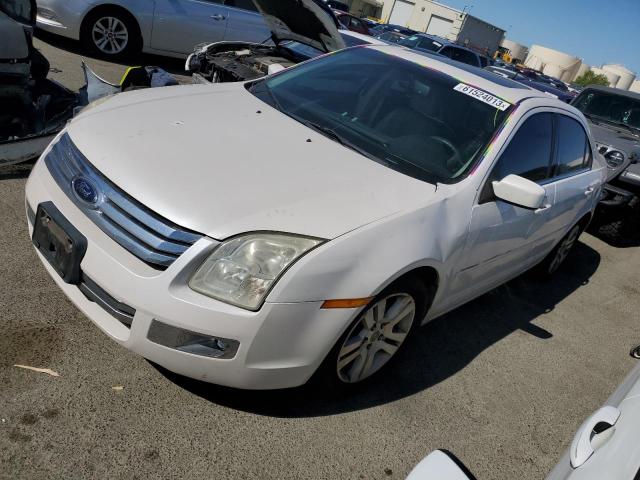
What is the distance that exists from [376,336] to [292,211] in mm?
817

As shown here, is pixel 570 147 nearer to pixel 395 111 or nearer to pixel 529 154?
pixel 529 154

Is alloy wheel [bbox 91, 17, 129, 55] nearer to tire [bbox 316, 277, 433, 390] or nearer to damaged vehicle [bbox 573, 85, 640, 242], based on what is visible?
damaged vehicle [bbox 573, 85, 640, 242]

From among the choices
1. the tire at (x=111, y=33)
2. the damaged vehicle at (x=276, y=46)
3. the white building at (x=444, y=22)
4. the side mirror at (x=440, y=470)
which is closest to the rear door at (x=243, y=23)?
the tire at (x=111, y=33)

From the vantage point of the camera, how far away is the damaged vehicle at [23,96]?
390 cm

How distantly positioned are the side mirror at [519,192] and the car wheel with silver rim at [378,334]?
0.64 m

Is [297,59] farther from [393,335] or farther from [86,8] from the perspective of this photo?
[393,335]

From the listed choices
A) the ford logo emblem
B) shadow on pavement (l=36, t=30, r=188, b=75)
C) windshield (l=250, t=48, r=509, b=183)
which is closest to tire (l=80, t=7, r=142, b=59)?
shadow on pavement (l=36, t=30, r=188, b=75)

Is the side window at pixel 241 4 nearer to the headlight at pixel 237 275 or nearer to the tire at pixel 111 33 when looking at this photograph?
the tire at pixel 111 33

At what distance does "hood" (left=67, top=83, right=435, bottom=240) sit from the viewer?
2.18 metres

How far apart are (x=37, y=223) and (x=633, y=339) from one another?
4.41 meters

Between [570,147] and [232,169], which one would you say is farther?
[570,147]

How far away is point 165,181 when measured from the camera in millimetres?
2250

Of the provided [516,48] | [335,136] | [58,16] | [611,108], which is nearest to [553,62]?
[516,48]

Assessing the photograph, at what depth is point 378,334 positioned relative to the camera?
8.74 ft
